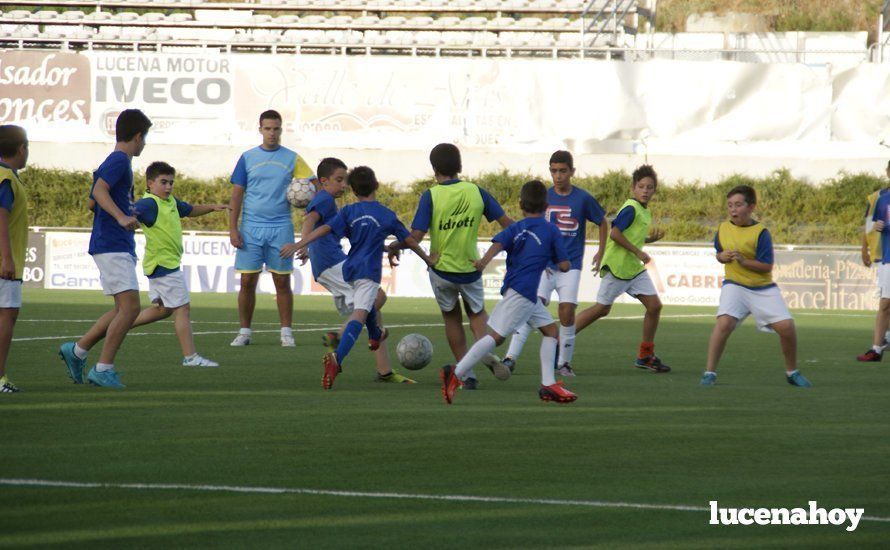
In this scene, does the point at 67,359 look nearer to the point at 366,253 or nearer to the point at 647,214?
the point at 366,253

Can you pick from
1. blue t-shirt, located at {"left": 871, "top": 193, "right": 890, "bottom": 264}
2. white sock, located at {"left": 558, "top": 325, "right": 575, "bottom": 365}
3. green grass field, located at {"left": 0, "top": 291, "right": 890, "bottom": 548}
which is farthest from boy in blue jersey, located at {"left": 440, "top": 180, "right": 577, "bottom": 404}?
blue t-shirt, located at {"left": 871, "top": 193, "right": 890, "bottom": 264}

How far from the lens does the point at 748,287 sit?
36.5 ft

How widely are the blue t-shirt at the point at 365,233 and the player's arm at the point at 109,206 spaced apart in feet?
5.38

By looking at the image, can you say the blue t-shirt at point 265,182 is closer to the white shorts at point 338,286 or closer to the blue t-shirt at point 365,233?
the white shorts at point 338,286

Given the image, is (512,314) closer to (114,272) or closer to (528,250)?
(528,250)

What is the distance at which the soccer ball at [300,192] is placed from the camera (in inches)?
Result: 560

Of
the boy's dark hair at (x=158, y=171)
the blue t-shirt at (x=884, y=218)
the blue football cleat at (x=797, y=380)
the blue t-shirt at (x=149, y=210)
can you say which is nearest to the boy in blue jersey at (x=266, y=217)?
the blue t-shirt at (x=149, y=210)

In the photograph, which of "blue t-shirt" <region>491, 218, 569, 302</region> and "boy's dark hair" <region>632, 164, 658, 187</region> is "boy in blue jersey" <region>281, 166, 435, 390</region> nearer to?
"blue t-shirt" <region>491, 218, 569, 302</region>

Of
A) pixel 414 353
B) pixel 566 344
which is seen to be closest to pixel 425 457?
pixel 414 353

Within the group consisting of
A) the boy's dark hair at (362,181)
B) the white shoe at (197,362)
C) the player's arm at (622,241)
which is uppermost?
the boy's dark hair at (362,181)

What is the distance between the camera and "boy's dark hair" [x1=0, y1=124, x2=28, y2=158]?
9297 mm

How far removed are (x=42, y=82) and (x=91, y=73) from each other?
1.52 meters

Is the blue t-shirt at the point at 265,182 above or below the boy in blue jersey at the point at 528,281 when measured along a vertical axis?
above

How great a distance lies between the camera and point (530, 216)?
9.91m
